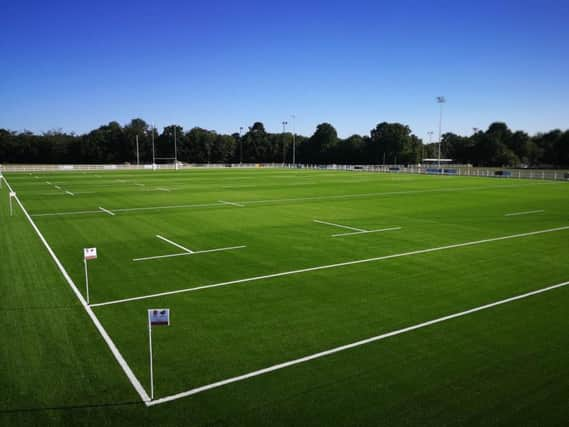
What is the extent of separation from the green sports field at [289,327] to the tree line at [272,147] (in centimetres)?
10360

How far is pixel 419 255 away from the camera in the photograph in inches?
657

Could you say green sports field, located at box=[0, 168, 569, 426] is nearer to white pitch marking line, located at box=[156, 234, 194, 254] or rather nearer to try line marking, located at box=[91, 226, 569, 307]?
try line marking, located at box=[91, 226, 569, 307]

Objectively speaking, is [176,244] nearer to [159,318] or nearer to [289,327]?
[289,327]

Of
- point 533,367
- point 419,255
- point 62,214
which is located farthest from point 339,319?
point 62,214

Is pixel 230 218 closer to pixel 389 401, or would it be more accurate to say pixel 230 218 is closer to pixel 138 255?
pixel 138 255

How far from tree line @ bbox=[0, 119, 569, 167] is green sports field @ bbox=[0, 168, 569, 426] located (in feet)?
340

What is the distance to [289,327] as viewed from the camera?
32.8 ft

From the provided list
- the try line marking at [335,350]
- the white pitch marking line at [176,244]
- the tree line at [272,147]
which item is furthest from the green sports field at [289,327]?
the tree line at [272,147]

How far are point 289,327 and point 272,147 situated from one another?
14044 cm

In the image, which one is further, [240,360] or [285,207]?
[285,207]

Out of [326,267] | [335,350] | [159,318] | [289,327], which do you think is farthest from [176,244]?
[159,318]

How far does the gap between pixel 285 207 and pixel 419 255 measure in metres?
15.2

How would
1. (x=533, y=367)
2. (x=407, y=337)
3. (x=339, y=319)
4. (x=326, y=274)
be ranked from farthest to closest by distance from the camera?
(x=326, y=274)
(x=339, y=319)
(x=407, y=337)
(x=533, y=367)

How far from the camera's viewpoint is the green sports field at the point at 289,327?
693 centimetres
